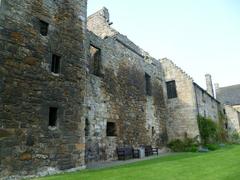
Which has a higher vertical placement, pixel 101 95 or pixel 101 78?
pixel 101 78

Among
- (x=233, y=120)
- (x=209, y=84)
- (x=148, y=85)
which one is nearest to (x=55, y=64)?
(x=148, y=85)

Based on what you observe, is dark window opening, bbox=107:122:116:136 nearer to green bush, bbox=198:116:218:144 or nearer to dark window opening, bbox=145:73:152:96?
dark window opening, bbox=145:73:152:96

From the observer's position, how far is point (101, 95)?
11836mm

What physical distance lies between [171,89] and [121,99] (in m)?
6.85

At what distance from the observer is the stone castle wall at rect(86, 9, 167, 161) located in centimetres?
1128

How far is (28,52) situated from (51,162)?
11.7 ft

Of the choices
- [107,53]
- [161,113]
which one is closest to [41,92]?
[107,53]

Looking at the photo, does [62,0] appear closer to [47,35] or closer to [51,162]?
[47,35]

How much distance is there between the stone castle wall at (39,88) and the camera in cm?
672

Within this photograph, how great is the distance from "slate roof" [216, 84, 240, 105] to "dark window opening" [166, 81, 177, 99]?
19.3m

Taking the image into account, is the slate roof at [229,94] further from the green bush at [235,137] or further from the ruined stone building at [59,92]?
the ruined stone building at [59,92]

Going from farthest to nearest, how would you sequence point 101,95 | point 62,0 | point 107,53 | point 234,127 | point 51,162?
point 234,127 < point 107,53 < point 101,95 < point 62,0 < point 51,162

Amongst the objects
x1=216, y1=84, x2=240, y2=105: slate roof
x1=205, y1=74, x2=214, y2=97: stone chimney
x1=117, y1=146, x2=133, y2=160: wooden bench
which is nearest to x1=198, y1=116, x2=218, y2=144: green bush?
x1=117, y1=146, x2=133, y2=160: wooden bench

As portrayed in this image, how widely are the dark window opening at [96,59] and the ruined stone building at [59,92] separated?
0.05 meters
